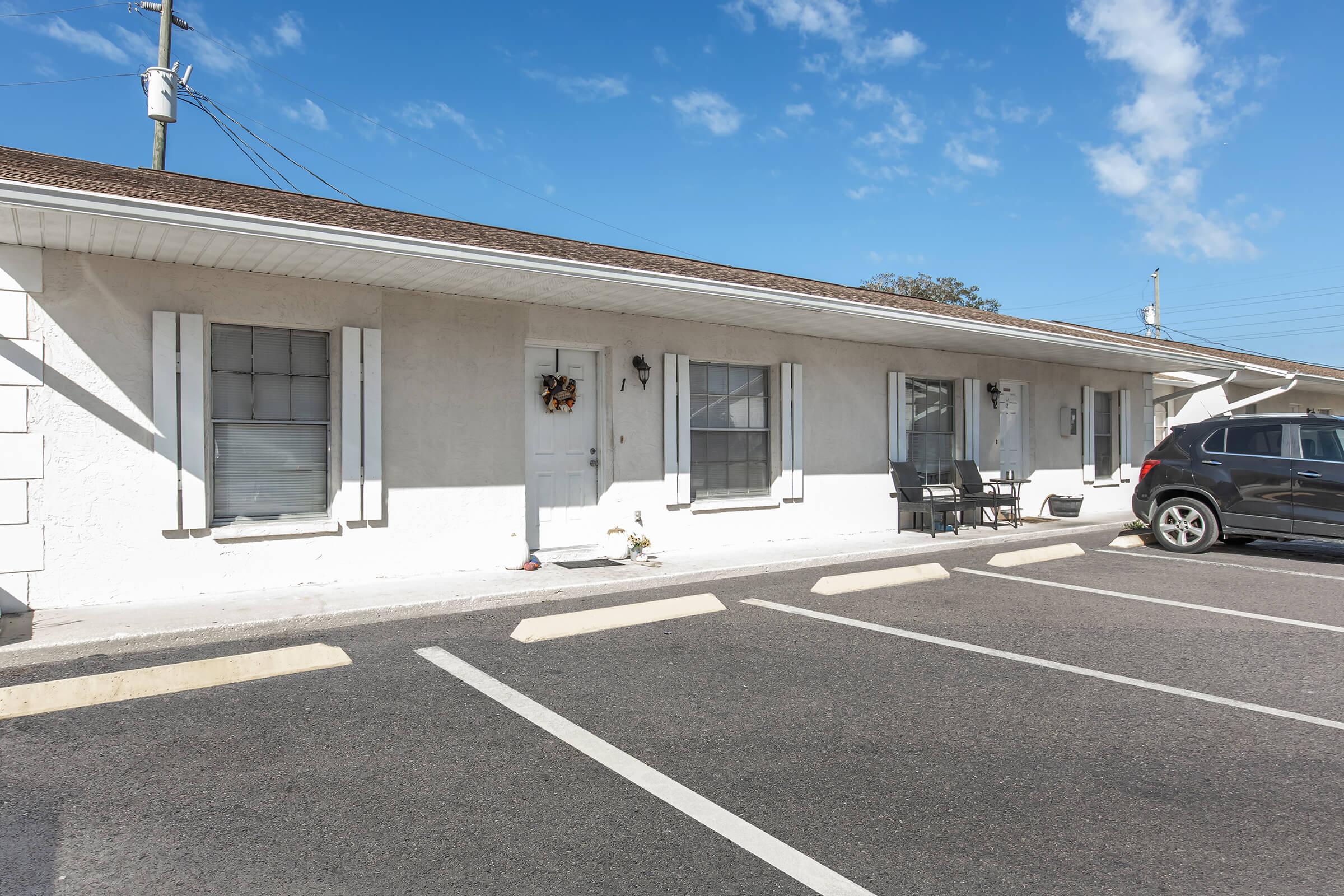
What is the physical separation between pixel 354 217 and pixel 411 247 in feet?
5.39

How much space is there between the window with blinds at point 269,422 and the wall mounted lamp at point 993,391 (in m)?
9.72

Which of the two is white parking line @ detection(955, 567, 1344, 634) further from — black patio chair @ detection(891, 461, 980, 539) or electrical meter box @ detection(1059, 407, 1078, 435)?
electrical meter box @ detection(1059, 407, 1078, 435)

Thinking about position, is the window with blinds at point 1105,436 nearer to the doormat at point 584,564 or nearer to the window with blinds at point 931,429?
the window with blinds at point 931,429

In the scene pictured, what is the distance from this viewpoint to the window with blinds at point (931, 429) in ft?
39.9

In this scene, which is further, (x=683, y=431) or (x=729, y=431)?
(x=729, y=431)

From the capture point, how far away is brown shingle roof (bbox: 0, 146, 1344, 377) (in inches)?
239

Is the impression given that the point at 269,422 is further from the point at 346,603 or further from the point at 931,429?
the point at 931,429

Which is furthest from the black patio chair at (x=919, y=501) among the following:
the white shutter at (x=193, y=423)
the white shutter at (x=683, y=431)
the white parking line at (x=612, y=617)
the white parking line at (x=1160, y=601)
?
the white shutter at (x=193, y=423)

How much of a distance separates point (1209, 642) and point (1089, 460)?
9.65m

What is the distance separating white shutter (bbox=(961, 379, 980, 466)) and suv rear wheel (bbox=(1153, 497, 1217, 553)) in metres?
2.97

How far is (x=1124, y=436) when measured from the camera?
49.5ft

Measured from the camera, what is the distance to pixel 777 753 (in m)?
3.68

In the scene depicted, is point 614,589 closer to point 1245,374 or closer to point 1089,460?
point 1089,460

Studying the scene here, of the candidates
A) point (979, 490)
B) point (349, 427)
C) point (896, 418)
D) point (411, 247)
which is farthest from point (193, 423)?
point (979, 490)
